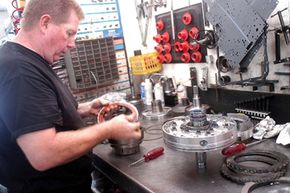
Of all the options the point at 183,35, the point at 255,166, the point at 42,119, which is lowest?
the point at 255,166

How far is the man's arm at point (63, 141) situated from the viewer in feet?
2.84

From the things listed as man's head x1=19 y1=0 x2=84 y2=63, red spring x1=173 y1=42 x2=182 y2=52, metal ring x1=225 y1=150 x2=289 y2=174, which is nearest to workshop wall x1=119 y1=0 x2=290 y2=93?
red spring x1=173 y1=42 x2=182 y2=52

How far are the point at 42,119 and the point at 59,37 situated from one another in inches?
13.8

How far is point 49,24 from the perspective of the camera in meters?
1.01

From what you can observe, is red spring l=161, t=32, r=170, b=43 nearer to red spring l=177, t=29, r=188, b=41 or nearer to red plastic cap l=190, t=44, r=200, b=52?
red spring l=177, t=29, r=188, b=41

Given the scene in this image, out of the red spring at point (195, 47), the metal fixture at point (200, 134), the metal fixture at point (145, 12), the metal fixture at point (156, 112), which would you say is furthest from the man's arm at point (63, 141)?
the metal fixture at point (145, 12)

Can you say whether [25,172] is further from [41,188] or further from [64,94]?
[64,94]

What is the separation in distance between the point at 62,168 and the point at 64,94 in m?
0.29

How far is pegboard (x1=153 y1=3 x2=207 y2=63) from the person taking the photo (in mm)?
1867

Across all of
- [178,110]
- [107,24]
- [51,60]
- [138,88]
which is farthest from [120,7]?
[51,60]

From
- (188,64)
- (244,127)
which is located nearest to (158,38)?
(188,64)

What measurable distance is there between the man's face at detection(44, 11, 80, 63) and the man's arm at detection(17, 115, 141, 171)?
0.34 meters

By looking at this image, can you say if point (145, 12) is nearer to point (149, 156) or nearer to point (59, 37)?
point (59, 37)

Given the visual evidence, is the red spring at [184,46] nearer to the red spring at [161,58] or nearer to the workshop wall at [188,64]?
the workshop wall at [188,64]
